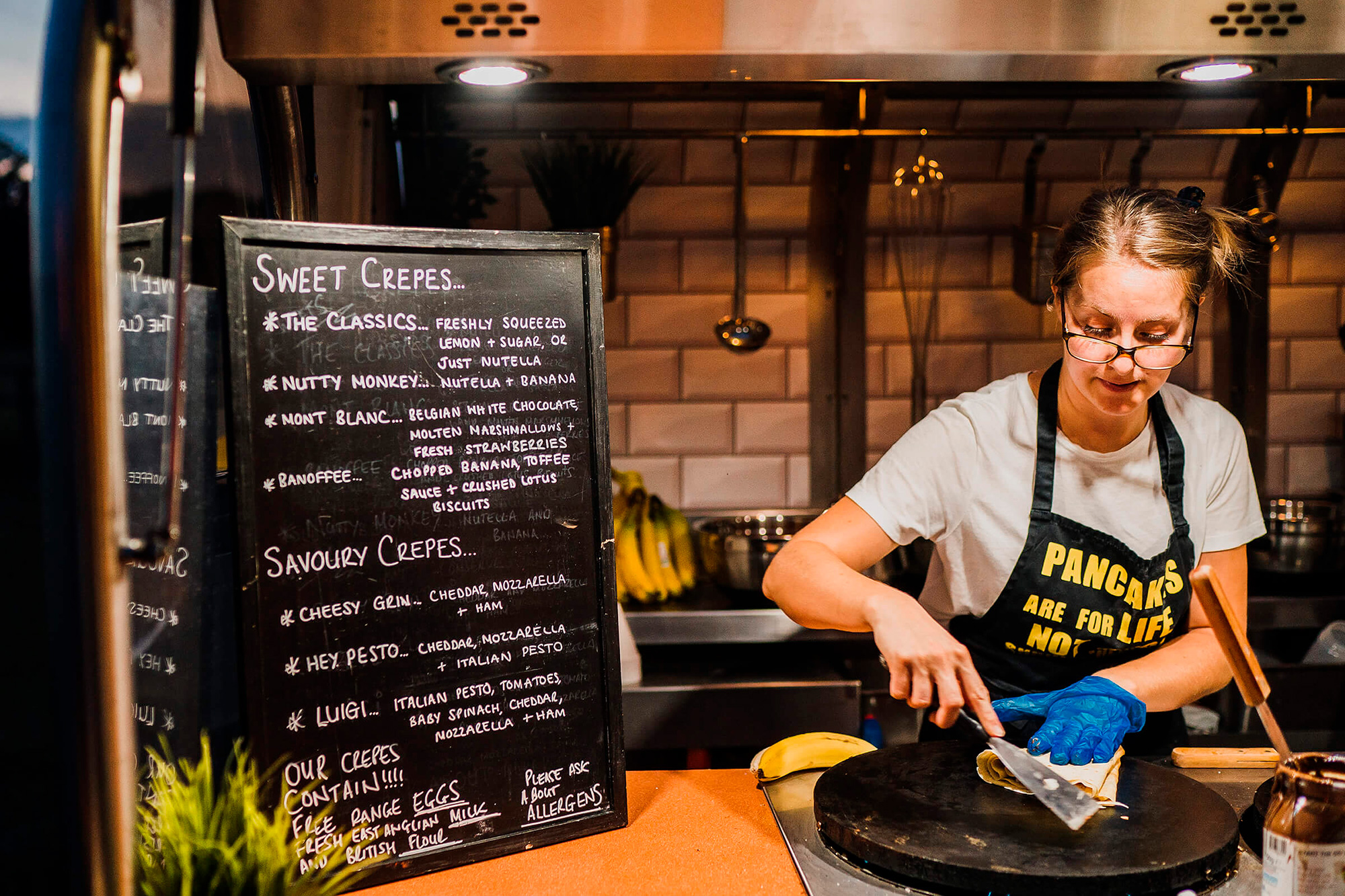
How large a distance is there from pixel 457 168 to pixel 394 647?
7.11 feet

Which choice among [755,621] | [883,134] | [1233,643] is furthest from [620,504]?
[1233,643]

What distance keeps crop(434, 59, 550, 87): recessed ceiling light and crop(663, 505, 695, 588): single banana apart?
174 centimetres

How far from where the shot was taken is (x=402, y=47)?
1.36 metres

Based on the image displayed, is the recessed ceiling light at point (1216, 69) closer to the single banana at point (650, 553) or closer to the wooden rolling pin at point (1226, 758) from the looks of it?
the wooden rolling pin at point (1226, 758)

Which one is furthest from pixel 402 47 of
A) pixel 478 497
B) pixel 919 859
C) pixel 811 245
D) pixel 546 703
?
pixel 811 245

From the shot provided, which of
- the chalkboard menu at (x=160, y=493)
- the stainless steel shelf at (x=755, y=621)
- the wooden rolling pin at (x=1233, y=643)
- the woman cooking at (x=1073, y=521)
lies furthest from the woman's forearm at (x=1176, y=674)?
the chalkboard menu at (x=160, y=493)

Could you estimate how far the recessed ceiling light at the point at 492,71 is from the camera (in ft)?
4.55

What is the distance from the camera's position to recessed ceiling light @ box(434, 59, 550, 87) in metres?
1.39

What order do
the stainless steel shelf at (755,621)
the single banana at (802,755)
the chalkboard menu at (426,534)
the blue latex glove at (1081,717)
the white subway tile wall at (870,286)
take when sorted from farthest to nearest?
1. the white subway tile wall at (870,286)
2. the stainless steel shelf at (755,621)
3. the single banana at (802,755)
4. the blue latex glove at (1081,717)
5. the chalkboard menu at (426,534)

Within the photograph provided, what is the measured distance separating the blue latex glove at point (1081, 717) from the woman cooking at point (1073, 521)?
2 centimetres

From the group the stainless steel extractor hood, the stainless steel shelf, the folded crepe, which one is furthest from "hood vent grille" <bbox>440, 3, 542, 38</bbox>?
the stainless steel shelf

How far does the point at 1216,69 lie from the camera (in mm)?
1415

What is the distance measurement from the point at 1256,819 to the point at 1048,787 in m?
0.27

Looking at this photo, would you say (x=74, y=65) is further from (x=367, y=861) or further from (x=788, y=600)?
(x=788, y=600)
